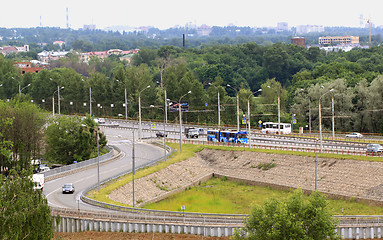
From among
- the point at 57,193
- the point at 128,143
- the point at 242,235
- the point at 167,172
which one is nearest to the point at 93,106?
the point at 128,143

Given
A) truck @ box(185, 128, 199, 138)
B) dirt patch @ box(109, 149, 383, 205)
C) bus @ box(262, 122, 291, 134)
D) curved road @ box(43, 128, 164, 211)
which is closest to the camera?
curved road @ box(43, 128, 164, 211)

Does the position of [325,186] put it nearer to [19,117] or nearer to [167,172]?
[167,172]

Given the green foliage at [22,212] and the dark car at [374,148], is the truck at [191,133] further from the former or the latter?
the green foliage at [22,212]

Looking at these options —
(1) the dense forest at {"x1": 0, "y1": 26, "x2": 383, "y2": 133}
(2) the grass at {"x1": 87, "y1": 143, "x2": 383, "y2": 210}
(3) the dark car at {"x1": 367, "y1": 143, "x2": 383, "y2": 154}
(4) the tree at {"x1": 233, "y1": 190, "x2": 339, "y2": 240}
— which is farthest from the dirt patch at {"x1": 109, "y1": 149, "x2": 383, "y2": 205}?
(4) the tree at {"x1": 233, "y1": 190, "x2": 339, "y2": 240}

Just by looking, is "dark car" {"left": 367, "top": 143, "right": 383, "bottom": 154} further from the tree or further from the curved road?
the tree

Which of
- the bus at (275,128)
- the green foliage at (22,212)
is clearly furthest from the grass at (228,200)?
the bus at (275,128)

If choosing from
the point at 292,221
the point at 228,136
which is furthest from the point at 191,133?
the point at 292,221
